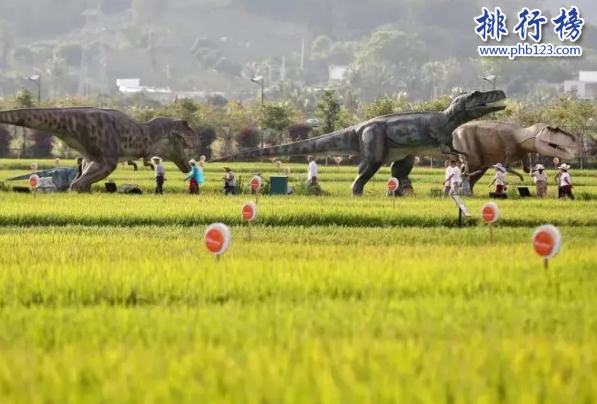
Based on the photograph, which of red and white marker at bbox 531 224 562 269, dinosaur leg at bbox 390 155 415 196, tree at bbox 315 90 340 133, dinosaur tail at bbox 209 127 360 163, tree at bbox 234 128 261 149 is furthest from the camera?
tree at bbox 234 128 261 149

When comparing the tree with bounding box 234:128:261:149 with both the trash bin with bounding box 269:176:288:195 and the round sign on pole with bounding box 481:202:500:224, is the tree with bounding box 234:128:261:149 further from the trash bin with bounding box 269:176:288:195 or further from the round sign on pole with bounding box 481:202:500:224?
the round sign on pole with bounding box 481:202:500:224

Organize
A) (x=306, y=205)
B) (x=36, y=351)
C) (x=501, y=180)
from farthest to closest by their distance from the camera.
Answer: (x=501, y=180), (x=306, y=205), (x=36, y=351)

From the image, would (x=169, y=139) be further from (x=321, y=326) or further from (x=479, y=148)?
(x=321, y=326)

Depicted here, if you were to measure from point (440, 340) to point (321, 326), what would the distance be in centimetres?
84

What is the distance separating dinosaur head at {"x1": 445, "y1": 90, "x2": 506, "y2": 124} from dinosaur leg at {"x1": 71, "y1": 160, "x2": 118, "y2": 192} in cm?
767

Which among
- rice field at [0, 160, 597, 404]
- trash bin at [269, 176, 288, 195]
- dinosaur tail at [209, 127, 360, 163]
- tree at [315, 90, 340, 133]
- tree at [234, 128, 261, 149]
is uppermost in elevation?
tree at [315, 90, 340, 133]

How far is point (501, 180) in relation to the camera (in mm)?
25000

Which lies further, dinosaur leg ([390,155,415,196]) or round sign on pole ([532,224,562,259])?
dinosaur leg ([390,155,415,196])

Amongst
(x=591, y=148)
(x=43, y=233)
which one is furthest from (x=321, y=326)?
(x=591, y=148)

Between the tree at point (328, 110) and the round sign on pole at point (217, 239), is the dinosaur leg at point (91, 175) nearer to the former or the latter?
the round sign on pole at point (217, 239)

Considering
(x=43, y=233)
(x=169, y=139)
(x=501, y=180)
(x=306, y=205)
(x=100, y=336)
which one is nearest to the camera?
(x=100, y=336)

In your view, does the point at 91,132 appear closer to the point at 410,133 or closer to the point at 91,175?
the point at 91,175

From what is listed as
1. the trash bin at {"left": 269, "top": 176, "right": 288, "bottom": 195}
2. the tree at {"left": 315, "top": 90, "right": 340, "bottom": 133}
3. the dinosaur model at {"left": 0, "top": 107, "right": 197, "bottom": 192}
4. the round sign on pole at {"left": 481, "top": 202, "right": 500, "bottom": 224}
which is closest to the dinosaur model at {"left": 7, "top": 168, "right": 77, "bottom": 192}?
the dinosaur model at {"left": 0, "top": 107, "right": 197, "bottom": 192}

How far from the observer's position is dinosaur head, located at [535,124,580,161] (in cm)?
2811
